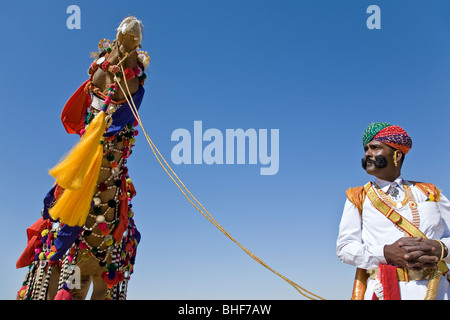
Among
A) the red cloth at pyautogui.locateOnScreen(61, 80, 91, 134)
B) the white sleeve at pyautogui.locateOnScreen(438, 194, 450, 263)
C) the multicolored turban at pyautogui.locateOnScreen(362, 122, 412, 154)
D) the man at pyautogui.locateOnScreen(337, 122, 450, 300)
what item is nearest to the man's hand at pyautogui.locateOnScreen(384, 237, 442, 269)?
the man at pyautogui.locateOnScreen(337, 122, 450, 300)

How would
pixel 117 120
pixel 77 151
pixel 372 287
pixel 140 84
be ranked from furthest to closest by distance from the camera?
pixel 140 84 → pixel 117 120 → pixel 77 151 → pixel 372 287

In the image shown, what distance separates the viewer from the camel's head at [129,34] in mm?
5102

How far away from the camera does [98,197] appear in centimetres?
505

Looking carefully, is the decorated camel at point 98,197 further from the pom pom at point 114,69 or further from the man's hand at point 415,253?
the man's hand at point 415,253

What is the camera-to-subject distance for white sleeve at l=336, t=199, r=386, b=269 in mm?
3379

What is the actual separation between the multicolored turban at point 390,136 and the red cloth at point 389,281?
112cm

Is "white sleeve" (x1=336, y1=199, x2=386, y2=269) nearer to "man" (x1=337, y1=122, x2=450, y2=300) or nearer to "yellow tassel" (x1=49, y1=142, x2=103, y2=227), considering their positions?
"man" (x1=337, y1=122, x2=450, y2=300)

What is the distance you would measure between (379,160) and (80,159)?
315 cm

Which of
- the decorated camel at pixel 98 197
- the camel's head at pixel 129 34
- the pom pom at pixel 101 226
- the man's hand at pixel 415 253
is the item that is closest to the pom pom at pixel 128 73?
the decorated camel at pixel 98 197
